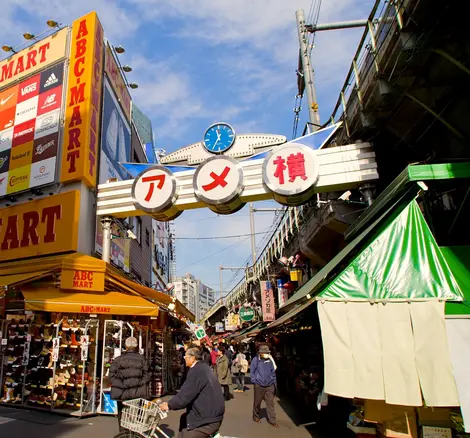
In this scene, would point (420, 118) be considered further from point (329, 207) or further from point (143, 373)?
point (143, 373)

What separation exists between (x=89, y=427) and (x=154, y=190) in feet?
20.1

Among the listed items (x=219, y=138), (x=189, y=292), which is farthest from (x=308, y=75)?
(x=189, y=292)

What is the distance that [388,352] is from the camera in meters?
4.65

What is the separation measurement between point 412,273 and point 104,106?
12973 mm

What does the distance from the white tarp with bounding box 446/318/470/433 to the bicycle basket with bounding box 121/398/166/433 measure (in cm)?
359

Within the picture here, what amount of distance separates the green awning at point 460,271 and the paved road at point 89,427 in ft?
16.1

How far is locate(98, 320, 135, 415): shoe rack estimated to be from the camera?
32.1ft

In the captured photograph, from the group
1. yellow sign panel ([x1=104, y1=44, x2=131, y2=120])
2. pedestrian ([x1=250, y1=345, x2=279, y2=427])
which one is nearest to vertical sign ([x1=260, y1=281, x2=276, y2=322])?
pedestrian ([x1=250, y1=345, x2=279, y2=427])

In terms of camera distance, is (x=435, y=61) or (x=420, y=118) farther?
(x=420, y=118)

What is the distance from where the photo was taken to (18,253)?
12766 millimetres

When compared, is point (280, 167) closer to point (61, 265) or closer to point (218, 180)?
point (218, 180)

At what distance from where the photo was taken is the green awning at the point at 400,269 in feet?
15.6

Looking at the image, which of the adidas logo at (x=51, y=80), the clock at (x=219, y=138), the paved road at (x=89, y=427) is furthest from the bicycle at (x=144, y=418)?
the adidas logo at (x=51, y=80)

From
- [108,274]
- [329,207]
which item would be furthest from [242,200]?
[108,274]
